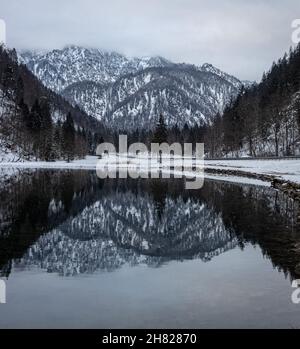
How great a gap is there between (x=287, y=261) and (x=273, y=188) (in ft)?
94.5

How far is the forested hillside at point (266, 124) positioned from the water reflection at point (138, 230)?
229 feet

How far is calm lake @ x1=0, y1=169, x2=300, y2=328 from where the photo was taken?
11008 millimetres

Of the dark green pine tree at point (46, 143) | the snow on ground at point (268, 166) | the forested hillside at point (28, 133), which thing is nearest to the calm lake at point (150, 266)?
the snow on ground at point (268, 166)

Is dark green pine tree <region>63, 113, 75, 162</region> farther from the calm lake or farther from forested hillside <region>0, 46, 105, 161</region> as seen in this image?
the calm lake

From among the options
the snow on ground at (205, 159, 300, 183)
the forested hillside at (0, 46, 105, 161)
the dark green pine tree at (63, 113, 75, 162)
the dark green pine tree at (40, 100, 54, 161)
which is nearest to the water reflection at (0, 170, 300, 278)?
the snow on ground at (205, 159, 300, 183)

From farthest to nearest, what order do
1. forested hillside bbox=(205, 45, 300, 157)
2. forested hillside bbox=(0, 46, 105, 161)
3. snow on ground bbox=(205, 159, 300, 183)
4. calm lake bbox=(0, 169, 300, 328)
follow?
1. forested hillside bbox=(0, 46, 105, 161)
2. forested hillside bbox=(205, 45, 300, 157)
3. snow on ground bbox=(205, 159, 300, 183)
4. calm lake bbox=(0, 169, 300, 328)

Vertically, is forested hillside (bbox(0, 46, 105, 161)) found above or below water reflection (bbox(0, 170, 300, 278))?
above

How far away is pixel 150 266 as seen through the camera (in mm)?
16312

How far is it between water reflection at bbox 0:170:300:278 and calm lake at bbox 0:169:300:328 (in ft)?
0.17

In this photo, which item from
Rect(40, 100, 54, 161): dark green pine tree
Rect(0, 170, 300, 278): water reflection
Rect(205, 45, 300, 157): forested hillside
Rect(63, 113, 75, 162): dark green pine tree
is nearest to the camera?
Rect(0, 170, 300, 278): water reflection

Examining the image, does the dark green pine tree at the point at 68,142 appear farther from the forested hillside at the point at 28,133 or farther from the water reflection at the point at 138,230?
the water reflection at the point at 138,230

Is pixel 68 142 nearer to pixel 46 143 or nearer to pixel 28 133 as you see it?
pixel 46 143

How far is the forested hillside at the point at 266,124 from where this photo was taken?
361 feet
